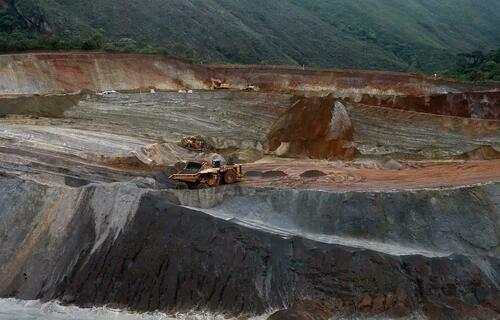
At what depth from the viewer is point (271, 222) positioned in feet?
66.6

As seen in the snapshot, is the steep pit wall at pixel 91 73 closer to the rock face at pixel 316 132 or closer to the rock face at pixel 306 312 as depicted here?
the rock face at pixel 316 132

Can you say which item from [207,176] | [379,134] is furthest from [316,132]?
[207,176]

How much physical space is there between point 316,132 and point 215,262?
1392 centimetres

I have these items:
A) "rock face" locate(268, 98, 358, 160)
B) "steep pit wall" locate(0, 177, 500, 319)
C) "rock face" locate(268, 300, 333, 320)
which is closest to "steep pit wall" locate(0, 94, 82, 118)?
"rock face" locate(268, 98, 358, 160)

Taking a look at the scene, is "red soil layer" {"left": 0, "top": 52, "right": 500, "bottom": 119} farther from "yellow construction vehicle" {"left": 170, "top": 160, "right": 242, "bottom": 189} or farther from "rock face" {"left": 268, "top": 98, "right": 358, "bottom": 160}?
"yellow construction vehicle" {"left": 170, "top": 160, "right": 242, "bottom": 189}

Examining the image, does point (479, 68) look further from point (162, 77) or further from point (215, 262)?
point (215, 262)

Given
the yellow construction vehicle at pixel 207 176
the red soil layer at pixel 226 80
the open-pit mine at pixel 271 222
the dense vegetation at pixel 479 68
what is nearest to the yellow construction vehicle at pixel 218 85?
the red soil layer at pixel 226 80

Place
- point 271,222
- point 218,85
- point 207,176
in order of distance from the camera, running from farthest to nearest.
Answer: point 218,85 → point 207,176 → point 271,222

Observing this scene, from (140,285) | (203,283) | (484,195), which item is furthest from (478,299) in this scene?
(140,285)

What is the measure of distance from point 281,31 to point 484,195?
53266 millimetres

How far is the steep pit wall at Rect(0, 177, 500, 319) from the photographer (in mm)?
17734

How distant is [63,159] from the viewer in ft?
83.7

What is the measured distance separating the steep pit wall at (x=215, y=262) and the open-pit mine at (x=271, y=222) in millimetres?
36

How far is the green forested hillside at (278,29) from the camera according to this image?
54781 millimetres
